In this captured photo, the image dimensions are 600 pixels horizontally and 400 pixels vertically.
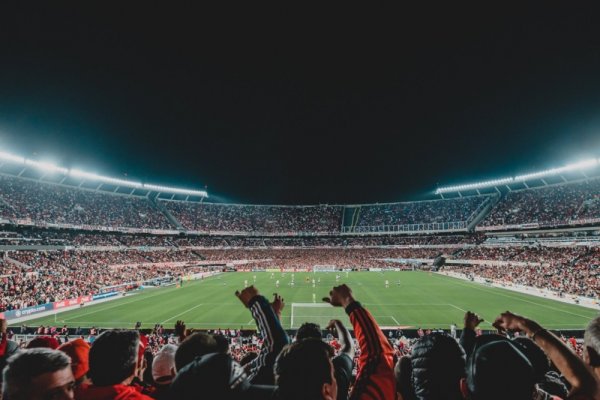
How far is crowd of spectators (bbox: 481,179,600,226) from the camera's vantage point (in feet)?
176

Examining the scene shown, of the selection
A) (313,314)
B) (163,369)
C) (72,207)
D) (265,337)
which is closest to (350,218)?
(72,207)

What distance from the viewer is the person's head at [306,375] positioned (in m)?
1.51

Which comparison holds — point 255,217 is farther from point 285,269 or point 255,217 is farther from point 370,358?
point 370,358

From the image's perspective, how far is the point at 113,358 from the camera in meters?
2.30

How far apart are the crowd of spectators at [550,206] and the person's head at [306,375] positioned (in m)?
65.9

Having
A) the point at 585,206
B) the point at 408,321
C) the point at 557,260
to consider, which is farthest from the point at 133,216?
the point at 585,206

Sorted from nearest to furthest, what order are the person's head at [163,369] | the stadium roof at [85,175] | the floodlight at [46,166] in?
the person's head at [163,369] < the stadium roof at [85,175] < the floodlight at [46,166]

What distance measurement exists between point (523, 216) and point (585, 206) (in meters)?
10.3

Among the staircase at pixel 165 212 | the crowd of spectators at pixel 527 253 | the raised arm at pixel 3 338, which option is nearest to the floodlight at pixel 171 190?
the staircase at pixel 165 212

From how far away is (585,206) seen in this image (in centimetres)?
5344

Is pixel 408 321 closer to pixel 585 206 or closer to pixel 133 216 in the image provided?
pixel 585 206

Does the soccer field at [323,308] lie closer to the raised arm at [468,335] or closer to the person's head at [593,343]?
the raised arm at [468,335]

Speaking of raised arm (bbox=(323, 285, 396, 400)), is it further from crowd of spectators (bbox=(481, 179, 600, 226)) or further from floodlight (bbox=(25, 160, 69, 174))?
crowd of spectators (bbox=(481, 179, 600, 226))

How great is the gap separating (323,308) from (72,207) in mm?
52692
